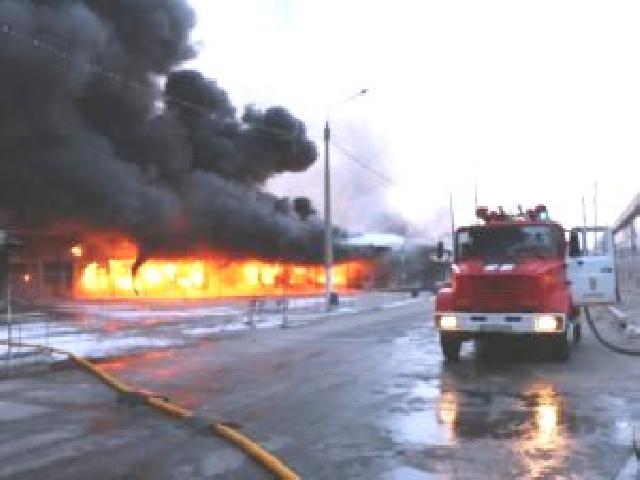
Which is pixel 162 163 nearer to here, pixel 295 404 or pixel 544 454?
pixel 295 404

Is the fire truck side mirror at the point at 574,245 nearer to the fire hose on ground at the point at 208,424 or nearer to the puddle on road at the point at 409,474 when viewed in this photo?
the fire hose on ground at the point at 208,424

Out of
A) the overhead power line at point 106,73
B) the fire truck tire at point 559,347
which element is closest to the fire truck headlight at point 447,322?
the fire truck tire at point 559,347

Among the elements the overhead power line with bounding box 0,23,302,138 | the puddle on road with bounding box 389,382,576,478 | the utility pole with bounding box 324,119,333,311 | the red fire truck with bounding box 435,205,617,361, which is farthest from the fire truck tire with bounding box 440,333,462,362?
the overhead power line with bounding box 0,23,302,138

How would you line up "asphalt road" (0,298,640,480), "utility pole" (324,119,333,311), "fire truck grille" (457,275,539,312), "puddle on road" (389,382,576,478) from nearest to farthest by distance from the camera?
"asphalt road" (0,298,640,480) → "puddle on road" (389,382,576,478) → "fire truck grille" (457,275,539,312) → "utility pole" (324,119,333,311)

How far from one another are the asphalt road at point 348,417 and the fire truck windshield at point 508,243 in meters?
1.69

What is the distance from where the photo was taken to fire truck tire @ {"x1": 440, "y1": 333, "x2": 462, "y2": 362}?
15.9m

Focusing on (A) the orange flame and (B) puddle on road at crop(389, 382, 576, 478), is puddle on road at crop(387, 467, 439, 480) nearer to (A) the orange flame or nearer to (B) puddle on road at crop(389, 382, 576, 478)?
(B) puddle on road at crop(389, 382, 576, 478)

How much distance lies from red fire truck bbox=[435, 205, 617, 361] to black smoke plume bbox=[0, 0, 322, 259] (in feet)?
94.8

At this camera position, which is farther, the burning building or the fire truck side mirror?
the burning building

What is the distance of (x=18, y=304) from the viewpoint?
4103 cm

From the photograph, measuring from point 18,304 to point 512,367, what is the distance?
98.2 ft

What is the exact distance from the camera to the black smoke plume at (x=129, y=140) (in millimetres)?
45156

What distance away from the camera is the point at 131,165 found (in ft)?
176

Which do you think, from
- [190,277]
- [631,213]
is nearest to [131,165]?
[190,277]
